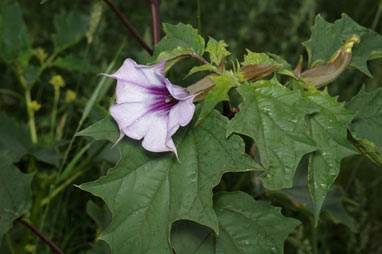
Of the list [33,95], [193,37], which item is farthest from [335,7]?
[193,37]

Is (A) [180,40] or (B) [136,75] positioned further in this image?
(A) [180,40]

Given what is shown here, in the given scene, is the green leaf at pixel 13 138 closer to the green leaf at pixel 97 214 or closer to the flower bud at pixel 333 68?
the green leaf at pixel 97 214

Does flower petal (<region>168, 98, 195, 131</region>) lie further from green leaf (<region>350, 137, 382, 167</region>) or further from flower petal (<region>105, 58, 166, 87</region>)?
green leaf (<region>350, 137, 382, 167</region>)

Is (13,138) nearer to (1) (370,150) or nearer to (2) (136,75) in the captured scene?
(2) (136,75)

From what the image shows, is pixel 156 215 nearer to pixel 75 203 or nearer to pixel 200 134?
pixel 200 134

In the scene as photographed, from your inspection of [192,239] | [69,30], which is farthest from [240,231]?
[69,30]

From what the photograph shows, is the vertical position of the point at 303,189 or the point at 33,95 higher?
the point at 303,189
